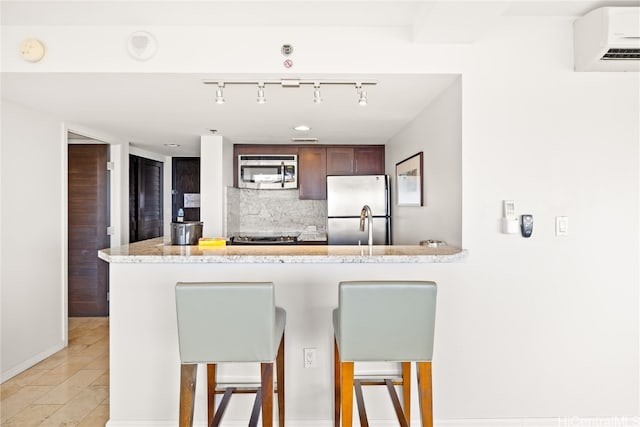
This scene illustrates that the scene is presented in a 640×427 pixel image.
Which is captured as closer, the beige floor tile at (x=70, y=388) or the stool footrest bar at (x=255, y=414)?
the stool footrest bar at (x=255, y=414)

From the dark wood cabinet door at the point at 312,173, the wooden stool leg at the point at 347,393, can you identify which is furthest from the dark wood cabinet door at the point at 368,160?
the wooden stool leg at the point at 347,393

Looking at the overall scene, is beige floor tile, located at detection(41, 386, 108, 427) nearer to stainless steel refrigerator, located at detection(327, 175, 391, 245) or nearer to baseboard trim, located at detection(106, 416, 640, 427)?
baseboard trim, located at detection(106, 416, 640, 427)

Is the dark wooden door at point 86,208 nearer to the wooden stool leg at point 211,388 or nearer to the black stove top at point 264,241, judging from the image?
the black stove top at point 264,241

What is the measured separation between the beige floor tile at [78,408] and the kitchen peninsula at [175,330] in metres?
0.38

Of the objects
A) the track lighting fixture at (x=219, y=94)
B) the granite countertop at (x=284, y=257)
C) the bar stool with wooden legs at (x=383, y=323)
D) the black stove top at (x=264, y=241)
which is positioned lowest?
the bar stool with wooden legs at (x=383, y=323)

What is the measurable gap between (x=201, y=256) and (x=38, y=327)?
213 cm

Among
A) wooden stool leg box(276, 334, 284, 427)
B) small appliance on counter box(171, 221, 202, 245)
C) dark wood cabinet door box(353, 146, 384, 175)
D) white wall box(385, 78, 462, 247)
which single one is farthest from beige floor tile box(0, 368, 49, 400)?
dark wood cabinet door box(353, 146, 384, 175)

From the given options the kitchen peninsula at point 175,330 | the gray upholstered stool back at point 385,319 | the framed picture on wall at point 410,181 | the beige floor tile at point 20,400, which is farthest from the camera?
the framed picture on wall at point 410,181

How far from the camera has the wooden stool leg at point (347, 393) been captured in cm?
164

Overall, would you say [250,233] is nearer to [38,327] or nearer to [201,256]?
[38,327]

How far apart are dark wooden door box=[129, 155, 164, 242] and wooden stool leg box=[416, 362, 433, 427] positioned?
3.99m

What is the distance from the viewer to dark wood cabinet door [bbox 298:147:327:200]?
4590 millimetres

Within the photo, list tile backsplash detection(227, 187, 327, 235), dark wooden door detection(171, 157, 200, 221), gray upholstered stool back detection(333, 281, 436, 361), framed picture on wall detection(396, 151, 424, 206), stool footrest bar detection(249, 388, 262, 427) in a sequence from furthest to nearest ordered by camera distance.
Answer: dark wooden door detection(171, 157, 200, 221), tile backsplash detection(227, 187, 327, 235), framed picture on wall detection(396, 151, 424, 206), stool footrest bar detection(249, 388, 262, 427), gray upholstered stool back detection(333, 281, 436, 361)

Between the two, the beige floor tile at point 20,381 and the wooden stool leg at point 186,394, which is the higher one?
the wooden stool leg at point 186,394
